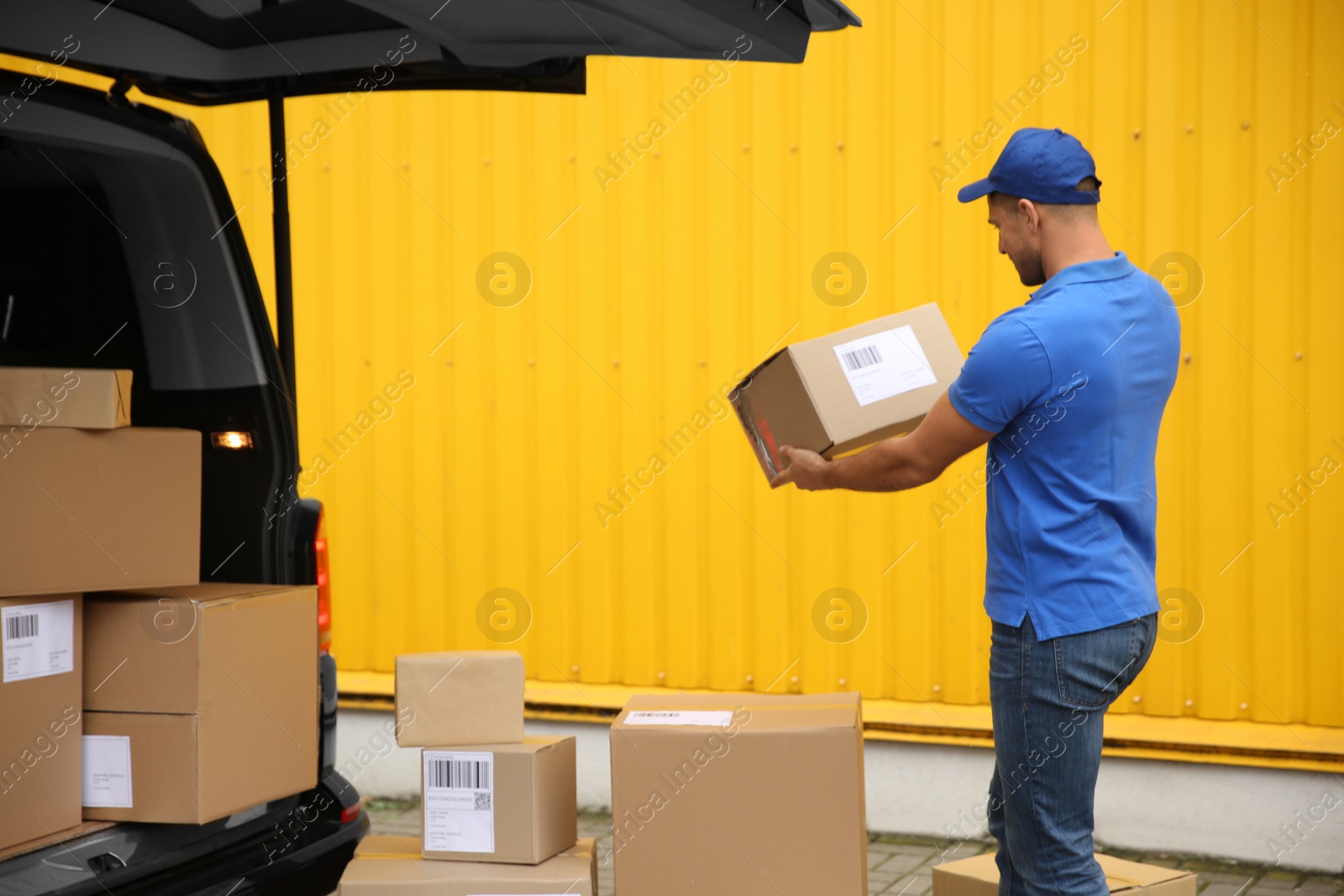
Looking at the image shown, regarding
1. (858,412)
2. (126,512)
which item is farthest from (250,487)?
(858,412)

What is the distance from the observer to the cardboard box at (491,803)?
8.91 ft

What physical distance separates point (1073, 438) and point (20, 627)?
86.2 inches

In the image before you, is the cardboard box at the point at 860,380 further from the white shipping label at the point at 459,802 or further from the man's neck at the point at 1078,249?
the white shipping label at the point at 459,802

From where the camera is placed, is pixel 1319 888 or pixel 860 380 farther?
pixel 1319 888

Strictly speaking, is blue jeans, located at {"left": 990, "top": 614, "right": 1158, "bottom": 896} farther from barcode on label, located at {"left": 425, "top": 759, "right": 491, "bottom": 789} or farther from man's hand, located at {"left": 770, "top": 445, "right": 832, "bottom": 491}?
barcode on label, located at {"left": 425, "top": 759, "right": 491, "bottom": 789}

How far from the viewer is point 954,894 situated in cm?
294

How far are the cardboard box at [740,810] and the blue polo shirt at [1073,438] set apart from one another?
1.60 ft

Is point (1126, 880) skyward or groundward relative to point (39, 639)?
groundward

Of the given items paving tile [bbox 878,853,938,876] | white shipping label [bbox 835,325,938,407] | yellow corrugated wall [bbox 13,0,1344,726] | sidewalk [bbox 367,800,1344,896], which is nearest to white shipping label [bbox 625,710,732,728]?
white shipping label [bbox 835,325,938,407]

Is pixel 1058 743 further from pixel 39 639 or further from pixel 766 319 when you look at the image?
pixel 766 319

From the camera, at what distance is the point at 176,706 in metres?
2.68

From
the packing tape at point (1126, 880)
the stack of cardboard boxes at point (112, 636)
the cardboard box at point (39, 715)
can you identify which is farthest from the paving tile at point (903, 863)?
the cardboard box at point (39, 715)

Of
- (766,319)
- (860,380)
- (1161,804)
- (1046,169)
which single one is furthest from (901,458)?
(1161,804)

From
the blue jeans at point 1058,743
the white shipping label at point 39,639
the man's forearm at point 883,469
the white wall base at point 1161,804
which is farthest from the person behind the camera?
the white wall base at point 1161,804
